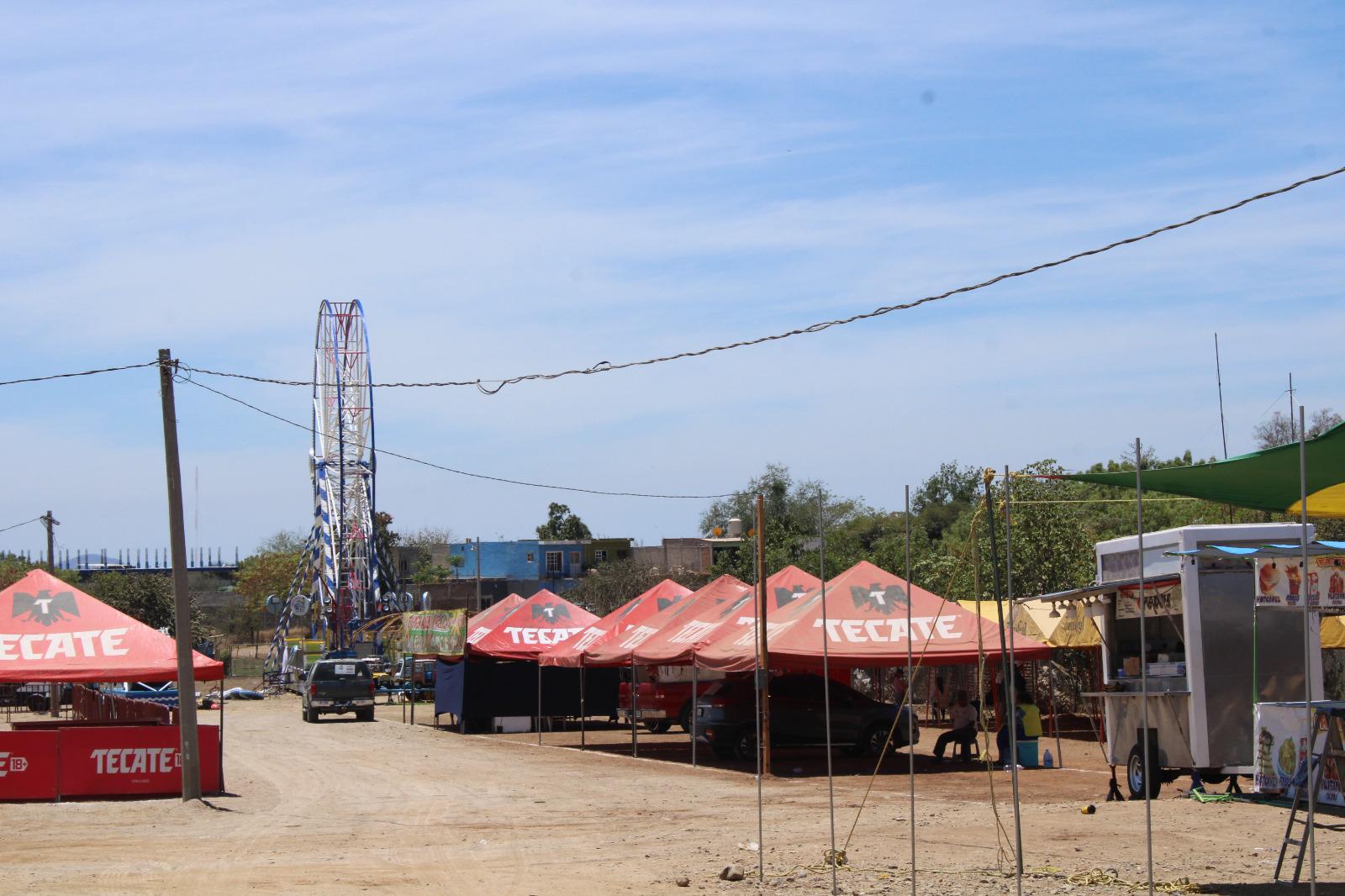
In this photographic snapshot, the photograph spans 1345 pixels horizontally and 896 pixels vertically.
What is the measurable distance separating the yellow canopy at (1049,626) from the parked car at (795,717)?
9.08 feet

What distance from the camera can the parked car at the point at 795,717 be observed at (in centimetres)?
2514

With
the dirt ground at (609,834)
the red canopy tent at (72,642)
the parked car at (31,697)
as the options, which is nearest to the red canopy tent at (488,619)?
the dirt ground at (609,834)

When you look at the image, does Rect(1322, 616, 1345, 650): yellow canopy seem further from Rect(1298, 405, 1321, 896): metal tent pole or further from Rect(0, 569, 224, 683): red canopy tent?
Rect(0, 569, 224, 683): red canopy tent

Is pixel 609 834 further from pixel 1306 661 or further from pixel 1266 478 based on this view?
pixel 1306 661

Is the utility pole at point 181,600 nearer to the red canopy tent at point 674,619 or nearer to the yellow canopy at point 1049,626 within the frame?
the red canopy tent at point 674,619

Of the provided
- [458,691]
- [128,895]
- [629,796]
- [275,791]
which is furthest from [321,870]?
[458,691]

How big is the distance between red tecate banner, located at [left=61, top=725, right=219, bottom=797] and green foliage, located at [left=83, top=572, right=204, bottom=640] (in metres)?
58.2

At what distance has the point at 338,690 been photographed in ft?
137

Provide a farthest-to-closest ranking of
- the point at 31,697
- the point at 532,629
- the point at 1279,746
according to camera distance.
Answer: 1. the point at 31,697
2. the point at 532,629
3. the point at 1279,746

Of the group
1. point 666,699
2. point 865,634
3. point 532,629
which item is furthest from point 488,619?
point 865,634

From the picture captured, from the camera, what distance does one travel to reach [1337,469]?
10.5m

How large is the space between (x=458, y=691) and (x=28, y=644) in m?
17.4

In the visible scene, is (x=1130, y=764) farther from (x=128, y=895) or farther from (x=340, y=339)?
(x=340, y=339)

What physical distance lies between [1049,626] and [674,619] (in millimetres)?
7815
